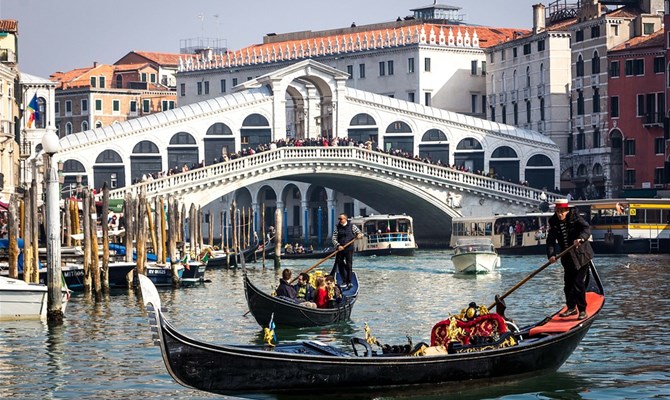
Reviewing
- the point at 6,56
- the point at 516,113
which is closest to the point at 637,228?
the point at 516,113

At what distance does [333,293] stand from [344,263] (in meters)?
1.63

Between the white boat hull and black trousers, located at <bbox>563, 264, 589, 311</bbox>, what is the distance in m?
19.5

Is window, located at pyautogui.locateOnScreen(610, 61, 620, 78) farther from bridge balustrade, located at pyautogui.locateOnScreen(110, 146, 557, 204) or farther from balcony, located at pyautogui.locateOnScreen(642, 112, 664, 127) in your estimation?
bridge balustrade, located at pyautogui.locateOnScreen(110, 146, 557, 204)

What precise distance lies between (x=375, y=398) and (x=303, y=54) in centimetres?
5102

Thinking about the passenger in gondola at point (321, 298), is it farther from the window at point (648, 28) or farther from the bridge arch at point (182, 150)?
the window at point (648, 28)

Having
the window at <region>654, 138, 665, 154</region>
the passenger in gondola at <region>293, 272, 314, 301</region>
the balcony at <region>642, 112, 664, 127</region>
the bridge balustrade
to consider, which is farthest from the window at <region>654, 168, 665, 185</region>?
the passenger in gondola at <region>293, 272, 314, 301</region>

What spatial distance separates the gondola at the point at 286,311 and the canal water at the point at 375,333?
164 mm

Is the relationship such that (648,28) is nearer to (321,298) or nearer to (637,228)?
(637,228)

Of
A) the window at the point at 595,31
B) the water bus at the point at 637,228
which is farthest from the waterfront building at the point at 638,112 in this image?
the water bus at the point at 637,228

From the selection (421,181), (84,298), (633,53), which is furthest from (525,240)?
(84,298)

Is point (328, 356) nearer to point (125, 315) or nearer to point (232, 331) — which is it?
point (232, 331)

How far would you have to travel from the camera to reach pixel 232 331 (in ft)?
71.2

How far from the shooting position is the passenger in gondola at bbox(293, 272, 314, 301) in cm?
2077

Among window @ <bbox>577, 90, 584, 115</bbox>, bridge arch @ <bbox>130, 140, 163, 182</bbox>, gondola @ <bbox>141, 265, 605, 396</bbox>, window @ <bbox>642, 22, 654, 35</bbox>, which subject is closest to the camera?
gondola @ <bbox>141, 265, 605, 396</bbox>
